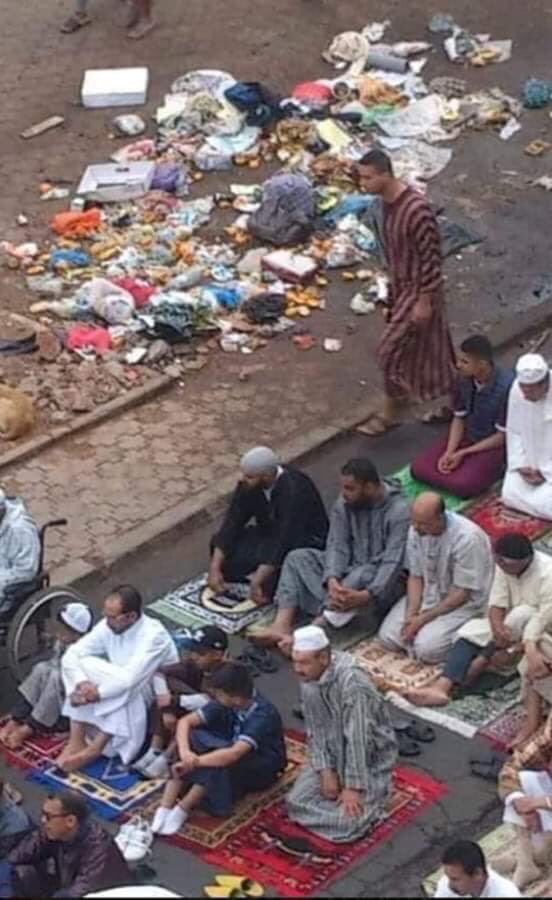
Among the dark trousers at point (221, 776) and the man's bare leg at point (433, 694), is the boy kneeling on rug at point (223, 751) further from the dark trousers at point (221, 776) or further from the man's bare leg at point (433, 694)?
the man's bare leg at point (433, 694)

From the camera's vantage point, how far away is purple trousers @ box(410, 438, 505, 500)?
42.4 feet

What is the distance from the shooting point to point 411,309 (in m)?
13.3

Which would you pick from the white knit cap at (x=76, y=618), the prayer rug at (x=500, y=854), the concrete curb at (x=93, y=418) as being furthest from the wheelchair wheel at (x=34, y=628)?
the prayer rug at (x=500, y=854)

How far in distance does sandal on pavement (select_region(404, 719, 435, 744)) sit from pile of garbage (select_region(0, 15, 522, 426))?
3383mm

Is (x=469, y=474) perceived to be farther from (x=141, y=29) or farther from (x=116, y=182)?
(x=141, y=29)

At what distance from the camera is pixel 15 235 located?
53.3ft

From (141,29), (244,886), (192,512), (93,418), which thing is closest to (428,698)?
(192,512)

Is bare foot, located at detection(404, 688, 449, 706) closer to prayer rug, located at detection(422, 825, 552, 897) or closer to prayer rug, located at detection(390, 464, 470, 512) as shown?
prayer rug, located at detection(422, 825, 552, 897)

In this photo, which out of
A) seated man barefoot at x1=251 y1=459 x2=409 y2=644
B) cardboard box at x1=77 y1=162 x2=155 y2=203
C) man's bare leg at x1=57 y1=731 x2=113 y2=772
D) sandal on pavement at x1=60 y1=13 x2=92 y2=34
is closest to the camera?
man's bare leg at x1=57 y1=731 x2=113 y2=772

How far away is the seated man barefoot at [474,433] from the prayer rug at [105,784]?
2.83 metres

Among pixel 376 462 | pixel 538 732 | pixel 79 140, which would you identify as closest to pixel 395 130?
pixel 79 140

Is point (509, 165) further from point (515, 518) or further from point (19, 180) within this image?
point (515, 518)

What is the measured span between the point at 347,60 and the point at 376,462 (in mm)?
6070

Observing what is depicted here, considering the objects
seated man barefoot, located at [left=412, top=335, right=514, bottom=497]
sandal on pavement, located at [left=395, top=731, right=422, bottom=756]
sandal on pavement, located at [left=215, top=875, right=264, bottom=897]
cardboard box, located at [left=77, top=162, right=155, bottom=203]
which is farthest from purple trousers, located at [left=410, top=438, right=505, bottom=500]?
cardboard box, located at [left=77, top=162, right=155, bottom=203]
